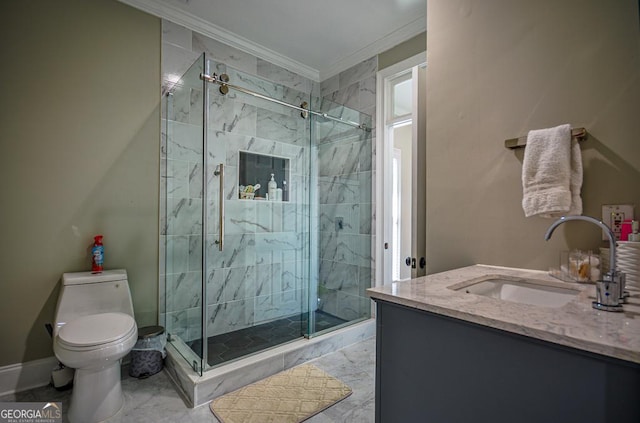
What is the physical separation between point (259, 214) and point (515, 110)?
2136mm

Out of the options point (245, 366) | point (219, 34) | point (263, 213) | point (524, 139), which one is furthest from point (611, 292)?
point (219, 34)

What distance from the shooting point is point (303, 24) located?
8.47ft

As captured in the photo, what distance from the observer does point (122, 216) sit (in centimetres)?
224

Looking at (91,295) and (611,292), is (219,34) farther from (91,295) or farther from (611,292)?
(611,292)

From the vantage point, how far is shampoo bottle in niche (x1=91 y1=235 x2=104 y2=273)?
6.73 feet

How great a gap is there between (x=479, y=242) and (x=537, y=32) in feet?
3.34

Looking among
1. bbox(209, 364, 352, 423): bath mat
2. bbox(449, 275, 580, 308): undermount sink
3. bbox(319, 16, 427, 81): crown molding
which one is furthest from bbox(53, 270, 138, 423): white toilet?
bbox(319, 16, 427, 81): crown molding

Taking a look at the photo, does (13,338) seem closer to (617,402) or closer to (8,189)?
(8,189)

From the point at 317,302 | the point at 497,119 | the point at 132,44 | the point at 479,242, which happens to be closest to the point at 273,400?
the point at 317,302

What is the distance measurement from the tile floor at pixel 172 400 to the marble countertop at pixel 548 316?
42.6 inches

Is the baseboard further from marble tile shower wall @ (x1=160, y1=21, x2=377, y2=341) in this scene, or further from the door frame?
the door frame

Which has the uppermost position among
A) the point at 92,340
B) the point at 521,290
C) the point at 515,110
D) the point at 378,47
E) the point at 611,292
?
the point at 378,47

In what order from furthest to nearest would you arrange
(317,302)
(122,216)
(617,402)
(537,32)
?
(317,302), (122,216), (537,32), (617,402)

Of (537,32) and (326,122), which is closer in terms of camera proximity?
(537,32)
